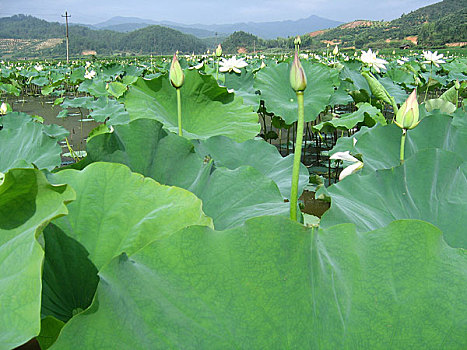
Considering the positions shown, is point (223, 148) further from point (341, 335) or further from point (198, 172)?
point (341, 335)

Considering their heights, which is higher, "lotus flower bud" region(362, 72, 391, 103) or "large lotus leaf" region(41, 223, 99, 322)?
"lotus flower bud" region(362, 72, 391, 103)

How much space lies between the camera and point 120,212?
0.73 m

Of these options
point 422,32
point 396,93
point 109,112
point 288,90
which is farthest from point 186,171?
point 422,32

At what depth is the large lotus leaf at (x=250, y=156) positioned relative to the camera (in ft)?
4.58

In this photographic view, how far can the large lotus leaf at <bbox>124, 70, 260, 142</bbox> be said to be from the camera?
202 centimetres

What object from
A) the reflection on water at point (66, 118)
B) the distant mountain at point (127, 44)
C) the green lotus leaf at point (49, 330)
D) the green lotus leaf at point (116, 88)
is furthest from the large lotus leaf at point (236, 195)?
the distant mountain at point (127, 44)

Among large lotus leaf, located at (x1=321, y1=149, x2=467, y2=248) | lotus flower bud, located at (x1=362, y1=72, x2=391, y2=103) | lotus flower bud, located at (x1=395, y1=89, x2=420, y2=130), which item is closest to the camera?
large lotus leaf, located at (x1=321, y1=149, x2=467, y2=248)

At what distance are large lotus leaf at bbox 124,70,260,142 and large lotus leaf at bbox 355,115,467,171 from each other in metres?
0.64

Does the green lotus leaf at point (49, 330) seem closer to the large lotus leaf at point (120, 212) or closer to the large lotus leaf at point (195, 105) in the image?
the large lotus leaf at point (120, 212)

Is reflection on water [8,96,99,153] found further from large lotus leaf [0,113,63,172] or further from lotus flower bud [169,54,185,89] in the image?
lotus flower bud [169,54,185,89]

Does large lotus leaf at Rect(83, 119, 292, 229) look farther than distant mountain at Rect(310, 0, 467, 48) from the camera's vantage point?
No

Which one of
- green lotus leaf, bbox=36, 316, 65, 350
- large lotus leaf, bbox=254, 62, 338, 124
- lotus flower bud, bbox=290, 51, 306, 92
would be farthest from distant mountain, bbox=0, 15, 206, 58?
green lotus leaf, bbox=36, 316, 65, 350

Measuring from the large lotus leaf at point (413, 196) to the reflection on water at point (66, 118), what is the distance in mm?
4749

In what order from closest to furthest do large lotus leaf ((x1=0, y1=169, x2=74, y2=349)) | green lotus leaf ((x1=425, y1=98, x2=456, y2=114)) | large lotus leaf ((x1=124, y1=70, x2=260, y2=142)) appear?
large lotus leaf ((x1=0, y1=169, x2=74, y2=349)) → large lotus leaf ((x1=124, y1=70, x2=260, y2=142)) → green lotus leaf ((x1=425, y1=98, x2=456, y2=114))
